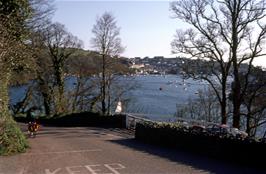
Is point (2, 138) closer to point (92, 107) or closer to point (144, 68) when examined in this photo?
point (92, 107)

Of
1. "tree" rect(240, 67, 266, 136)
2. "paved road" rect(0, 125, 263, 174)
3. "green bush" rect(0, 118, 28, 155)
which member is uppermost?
"tree" rect(240, 67, 266, 136)

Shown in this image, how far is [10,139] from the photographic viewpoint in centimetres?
2081

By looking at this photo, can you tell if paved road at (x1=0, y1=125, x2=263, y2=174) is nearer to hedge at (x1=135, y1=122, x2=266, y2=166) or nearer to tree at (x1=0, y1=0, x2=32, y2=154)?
hedge at (x1=135, y1=122, x2=266, y2=166)

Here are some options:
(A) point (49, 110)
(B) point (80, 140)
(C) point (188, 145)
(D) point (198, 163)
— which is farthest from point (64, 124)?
(D) point (198, 163)

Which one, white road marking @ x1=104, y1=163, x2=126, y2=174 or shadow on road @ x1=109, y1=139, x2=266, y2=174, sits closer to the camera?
shadow on road @ x1=109, y1=139, x2=266, y2=174

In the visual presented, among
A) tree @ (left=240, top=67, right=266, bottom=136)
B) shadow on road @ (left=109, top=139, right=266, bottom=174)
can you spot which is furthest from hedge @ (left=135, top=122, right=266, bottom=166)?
tree @ (left=240, top=67, right=266, bottom=136)

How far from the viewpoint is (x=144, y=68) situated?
620ft

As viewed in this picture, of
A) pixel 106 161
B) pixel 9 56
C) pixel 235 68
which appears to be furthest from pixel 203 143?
pixel 235 68

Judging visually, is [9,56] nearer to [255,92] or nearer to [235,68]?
[235,68]

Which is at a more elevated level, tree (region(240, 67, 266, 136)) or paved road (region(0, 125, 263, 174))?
tree (region(240, 67, 266, 136))

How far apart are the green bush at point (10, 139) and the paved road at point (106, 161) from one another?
1.45ft

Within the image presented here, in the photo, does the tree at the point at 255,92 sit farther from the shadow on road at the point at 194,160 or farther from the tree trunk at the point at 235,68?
the shadow on road at the point at 194,160

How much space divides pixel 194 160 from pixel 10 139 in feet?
25.6

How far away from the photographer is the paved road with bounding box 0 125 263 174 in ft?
56.0
